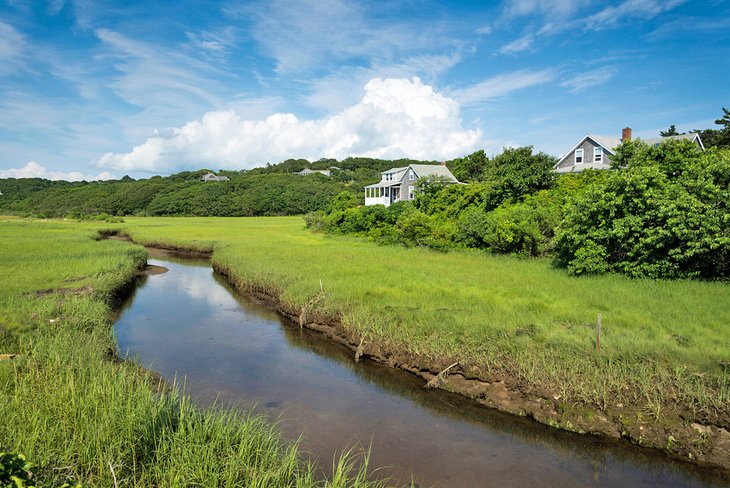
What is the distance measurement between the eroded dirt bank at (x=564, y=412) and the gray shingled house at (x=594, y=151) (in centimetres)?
4139

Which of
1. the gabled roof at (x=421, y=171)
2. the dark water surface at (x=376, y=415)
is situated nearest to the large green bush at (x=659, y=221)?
the dark water surface at (x=376, y=415)

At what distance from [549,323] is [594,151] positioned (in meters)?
42.9

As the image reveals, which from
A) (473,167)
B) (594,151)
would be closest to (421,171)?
(473,167)

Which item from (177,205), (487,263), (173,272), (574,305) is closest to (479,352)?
(574,305)

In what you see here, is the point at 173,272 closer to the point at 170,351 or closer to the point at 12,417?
the point at 170,351

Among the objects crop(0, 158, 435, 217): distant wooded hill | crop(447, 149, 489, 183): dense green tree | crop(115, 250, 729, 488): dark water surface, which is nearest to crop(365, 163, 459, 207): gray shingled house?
crop(447, 149, 489, 183): dense green tree

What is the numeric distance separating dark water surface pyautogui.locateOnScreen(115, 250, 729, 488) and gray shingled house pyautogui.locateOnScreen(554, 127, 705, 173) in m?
42.0

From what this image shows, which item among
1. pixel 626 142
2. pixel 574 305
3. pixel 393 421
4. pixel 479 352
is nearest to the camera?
pixel 393 421

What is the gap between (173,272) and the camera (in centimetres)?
3183

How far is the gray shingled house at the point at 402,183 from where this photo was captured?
197 ft

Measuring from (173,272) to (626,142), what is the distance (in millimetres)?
29791

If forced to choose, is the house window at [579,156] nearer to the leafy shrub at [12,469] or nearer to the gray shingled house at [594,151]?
the gray shingled house at [594,151]

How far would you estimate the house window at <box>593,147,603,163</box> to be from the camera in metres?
48.5

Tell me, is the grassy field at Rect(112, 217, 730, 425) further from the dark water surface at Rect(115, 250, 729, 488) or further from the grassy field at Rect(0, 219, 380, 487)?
the grassy field at Rect(0, 219, 380, 487)
